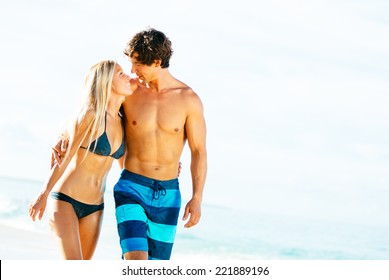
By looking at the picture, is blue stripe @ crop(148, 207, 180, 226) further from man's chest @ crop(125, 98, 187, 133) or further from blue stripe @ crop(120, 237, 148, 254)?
man's chest @ crop(125, 98, 187, 133)

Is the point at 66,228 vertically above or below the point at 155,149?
below

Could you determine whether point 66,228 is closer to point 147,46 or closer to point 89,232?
point 89,232

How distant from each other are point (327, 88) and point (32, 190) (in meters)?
9.65

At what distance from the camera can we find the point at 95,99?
482 centimetres

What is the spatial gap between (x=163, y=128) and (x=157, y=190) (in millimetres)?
379

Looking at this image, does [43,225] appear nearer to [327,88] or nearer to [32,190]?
[32,190]

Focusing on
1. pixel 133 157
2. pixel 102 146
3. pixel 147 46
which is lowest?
pixel 133 157

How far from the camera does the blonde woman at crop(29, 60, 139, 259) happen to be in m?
4.76

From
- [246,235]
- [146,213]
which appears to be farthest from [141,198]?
[246,235]

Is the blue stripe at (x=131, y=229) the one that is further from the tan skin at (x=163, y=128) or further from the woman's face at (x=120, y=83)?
the woman's face at (x=120, y=83)

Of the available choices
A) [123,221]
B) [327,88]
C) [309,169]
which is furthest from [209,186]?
[123,221]

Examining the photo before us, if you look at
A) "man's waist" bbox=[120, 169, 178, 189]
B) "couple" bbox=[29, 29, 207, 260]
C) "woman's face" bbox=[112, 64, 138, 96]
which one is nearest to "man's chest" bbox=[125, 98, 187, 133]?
"couple" bbox=[29, 29, 207, 260]

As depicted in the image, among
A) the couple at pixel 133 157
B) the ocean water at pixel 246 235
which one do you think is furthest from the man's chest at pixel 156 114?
the ocean water at pixel 246 235

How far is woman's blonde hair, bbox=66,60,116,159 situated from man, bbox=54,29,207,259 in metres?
0.31
